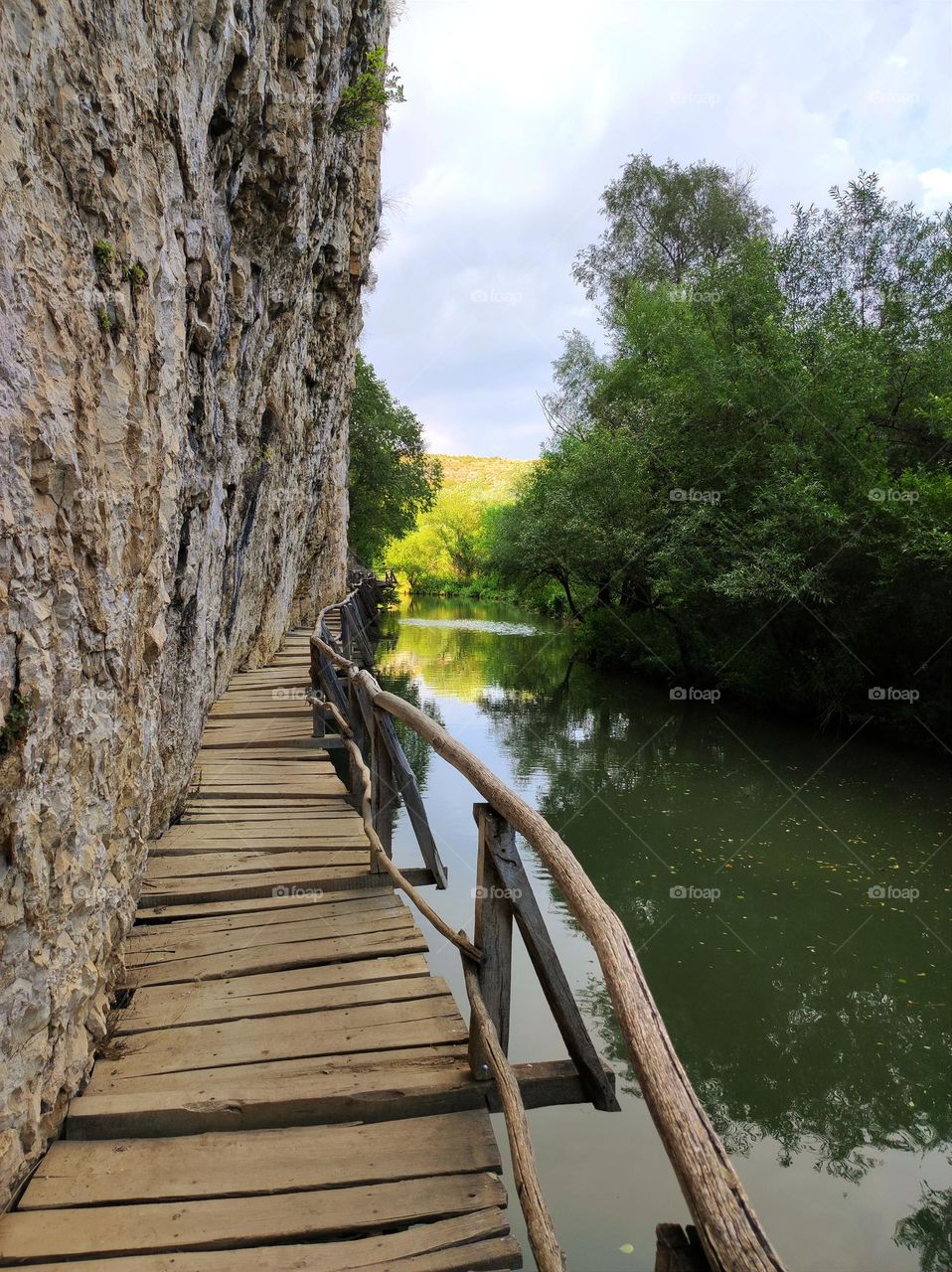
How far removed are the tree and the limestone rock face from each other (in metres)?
20.8

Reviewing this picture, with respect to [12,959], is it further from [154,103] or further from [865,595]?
[865,595]

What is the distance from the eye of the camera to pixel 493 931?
8.42 feet

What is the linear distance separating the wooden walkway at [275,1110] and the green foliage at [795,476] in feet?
29.6

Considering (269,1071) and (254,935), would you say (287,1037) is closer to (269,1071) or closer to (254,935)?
(269,1071)

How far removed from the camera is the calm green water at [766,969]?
3740mm

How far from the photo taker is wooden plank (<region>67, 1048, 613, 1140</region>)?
2232mm

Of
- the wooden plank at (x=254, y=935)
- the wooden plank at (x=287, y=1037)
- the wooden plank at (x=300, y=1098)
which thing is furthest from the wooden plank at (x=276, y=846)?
the wooden plank at (x=300, y=1098)

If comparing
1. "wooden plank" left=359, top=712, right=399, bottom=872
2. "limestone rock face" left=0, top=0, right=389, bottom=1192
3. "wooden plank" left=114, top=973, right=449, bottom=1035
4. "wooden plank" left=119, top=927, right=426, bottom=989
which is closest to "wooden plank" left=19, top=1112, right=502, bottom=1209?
"limestone rock face" left=0, top=0, right=389, bottom=1192

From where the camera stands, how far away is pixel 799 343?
1325 centimetres

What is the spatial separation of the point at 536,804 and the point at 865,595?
6630 millimetres

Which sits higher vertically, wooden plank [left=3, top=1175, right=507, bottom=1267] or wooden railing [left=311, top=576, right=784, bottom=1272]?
wooden railing [left=311, top=576, right=784, bottom=1272]

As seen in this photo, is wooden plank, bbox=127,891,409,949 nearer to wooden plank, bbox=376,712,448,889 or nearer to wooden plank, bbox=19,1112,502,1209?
wooden plank, bbox=376,712,448,889

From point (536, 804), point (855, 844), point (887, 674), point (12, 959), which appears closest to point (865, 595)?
point (887, 674)

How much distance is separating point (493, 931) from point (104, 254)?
242cm
